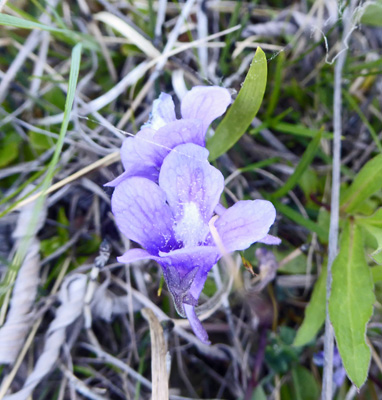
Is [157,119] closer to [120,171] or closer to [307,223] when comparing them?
[120,171]

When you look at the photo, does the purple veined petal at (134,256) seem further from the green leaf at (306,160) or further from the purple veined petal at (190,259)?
the green leaf at (306,160)

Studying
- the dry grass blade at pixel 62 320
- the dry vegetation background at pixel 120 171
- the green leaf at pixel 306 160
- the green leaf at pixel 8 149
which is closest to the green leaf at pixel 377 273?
the dry vegetation background at pixel 120 171

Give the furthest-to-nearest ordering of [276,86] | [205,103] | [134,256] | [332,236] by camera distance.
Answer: [276,86]
[332,236]
[205,103]
[134,256]

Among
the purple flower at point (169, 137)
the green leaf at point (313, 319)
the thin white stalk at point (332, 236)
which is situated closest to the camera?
the purple flower at point (169, 137)

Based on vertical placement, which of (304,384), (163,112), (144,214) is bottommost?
(304,384)

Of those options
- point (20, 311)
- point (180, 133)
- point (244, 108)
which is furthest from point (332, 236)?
point (20, 311)
